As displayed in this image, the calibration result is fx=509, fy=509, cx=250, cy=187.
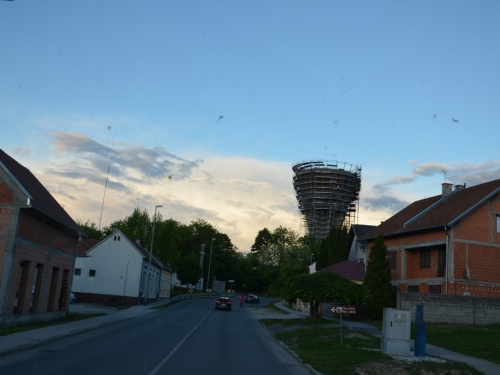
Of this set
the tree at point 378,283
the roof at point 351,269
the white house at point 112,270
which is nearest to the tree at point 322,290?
the tree at point 378,283

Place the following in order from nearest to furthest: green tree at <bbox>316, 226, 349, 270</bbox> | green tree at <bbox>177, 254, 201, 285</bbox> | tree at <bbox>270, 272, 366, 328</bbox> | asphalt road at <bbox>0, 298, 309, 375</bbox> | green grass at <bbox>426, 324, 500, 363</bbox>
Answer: asphalt road at <bbox>0, 298, 309, 375</bbox>, green grass at <bbox>426, 324, 500, 363</bbox>, tree at <bbox>270, 272, 366, 328</bbox>, green tree at <bbox>316, 226, 349, 270</bbox>, green tree at <bbox>177, 254, 201, 285</bbox>

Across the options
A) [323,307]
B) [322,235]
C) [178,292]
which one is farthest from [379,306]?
[322,235]

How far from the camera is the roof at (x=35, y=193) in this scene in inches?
890

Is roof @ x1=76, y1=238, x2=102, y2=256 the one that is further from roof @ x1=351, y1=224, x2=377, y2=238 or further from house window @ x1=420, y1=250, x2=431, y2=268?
house window @ x1=420, y1=250, x2=431, y2=268

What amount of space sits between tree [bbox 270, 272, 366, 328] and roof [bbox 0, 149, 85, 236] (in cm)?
1311

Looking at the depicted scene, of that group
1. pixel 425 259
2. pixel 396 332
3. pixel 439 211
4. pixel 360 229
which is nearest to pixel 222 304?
pixel 360 229

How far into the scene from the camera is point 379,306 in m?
33.8

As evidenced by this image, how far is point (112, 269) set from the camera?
5444 centimetres

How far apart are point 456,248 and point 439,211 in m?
4.99

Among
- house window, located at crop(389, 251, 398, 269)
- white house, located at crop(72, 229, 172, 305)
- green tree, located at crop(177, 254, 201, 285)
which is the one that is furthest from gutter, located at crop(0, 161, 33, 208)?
green tree, located at crop(177, 254, 201, 285)

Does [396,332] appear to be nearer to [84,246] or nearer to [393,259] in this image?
[393,259]

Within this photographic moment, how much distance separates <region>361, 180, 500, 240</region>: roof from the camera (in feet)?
116

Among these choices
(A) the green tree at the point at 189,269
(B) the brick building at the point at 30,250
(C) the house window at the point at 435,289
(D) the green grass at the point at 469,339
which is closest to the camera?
(D) the green grass at the point at 469,339

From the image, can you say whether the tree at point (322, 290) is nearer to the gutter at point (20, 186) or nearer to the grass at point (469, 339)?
the grass at point (469, 339)
